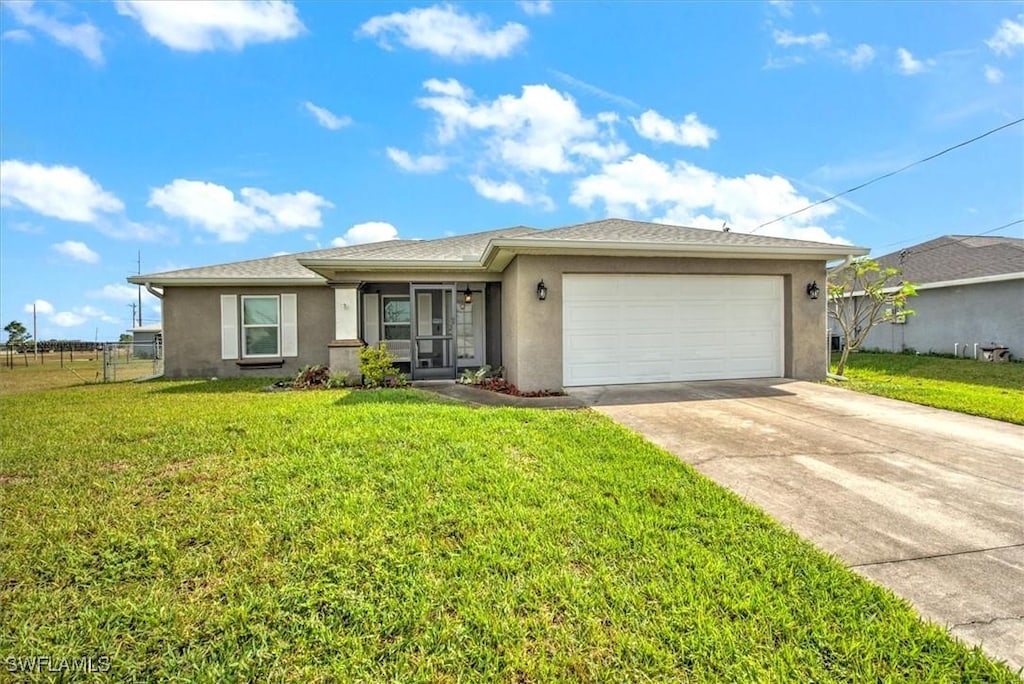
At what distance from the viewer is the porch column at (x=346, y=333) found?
9.90 metres

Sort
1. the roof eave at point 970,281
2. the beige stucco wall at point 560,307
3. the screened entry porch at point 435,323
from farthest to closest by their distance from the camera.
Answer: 1. the roof eave at point 970,281
2. the screened entry porch at point 435,323
3. the beige stucco wall at point 560,307

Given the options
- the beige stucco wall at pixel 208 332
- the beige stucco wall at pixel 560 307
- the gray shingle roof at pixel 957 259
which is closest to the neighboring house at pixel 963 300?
the gray shingle roof at pixel 957 259

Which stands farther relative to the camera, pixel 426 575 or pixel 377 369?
pixel 377 369

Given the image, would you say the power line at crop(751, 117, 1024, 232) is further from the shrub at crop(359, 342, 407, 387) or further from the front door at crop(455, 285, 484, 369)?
the shrub at crop(359, 342, 407, 387)

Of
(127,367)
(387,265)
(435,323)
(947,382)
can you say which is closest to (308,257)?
(387,265)

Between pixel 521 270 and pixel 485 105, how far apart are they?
852 centimetres

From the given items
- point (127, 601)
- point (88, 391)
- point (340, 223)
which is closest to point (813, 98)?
point (340, 223)

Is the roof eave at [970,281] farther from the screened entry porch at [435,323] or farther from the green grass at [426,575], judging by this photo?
the green grass at [426,575]

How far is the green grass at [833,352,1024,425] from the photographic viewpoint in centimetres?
689

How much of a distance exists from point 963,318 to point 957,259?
9.63 ft

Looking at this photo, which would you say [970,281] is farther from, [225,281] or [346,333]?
[225,281]

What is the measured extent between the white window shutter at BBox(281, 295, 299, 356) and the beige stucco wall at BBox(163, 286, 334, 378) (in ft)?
0.33

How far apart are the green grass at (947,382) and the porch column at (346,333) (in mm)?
10504

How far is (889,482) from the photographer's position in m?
3.89
